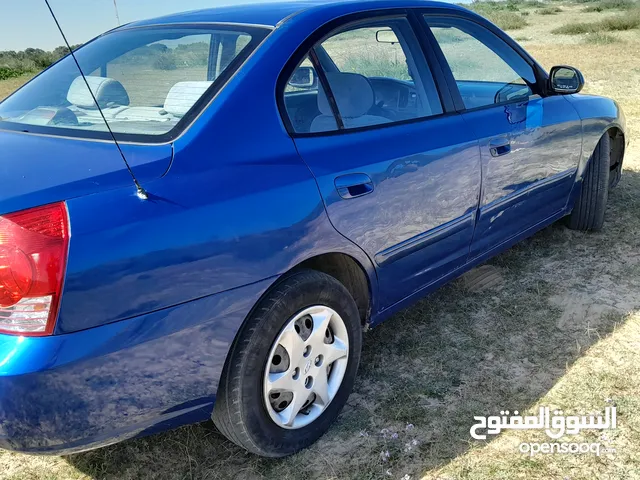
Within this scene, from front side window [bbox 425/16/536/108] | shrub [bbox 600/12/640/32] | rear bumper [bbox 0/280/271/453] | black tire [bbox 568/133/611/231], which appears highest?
front side window [bbox 425/16/536/108]

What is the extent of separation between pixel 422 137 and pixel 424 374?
106cm

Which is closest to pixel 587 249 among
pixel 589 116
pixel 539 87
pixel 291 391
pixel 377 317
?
pixel 589 116

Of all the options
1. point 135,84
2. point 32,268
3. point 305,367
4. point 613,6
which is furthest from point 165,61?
point 613,6

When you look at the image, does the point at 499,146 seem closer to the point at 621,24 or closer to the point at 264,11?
the point at 264,11

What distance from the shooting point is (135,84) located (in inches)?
96.0

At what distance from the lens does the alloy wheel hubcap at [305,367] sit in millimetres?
2086

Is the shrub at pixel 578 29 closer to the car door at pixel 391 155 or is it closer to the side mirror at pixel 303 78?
the car door at pixel 391 155

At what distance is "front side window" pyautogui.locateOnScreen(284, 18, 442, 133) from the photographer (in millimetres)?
2246

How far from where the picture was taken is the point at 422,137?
8.32ft

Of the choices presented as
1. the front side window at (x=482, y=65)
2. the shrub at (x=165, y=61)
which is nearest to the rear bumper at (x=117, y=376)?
the shrub at (x=165, y=61)

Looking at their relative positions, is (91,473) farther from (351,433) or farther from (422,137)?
(422,137)

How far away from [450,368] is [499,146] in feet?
3.57

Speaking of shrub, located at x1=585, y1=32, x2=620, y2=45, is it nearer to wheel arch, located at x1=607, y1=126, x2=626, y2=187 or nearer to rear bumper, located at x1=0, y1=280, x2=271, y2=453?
wheel arch, located at x1=607, y1=126, x2=626, y2=187

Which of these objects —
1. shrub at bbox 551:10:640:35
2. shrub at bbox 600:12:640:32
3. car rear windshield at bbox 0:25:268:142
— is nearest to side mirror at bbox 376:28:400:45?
car rear windshield at bbox 0:25:268:142
